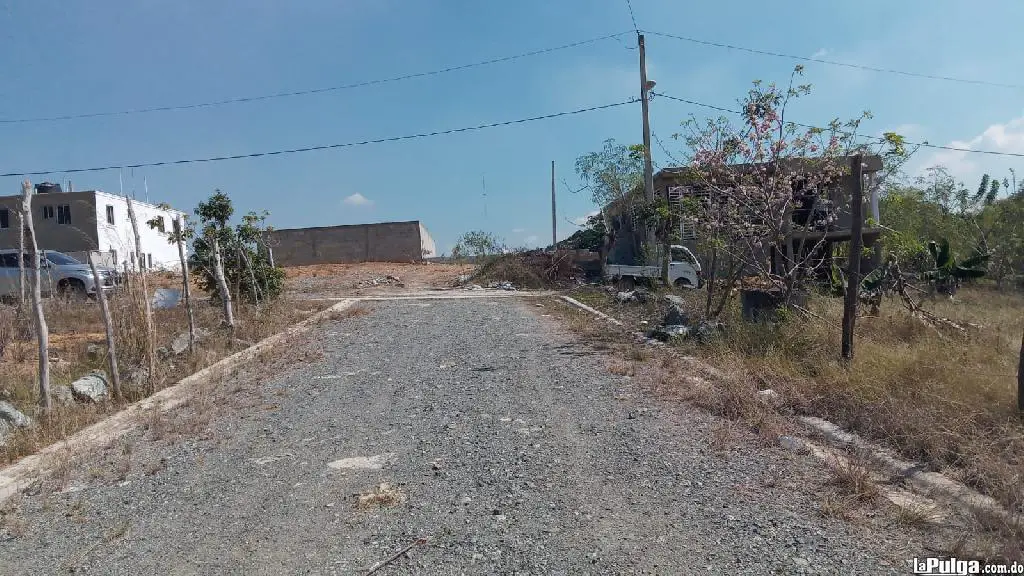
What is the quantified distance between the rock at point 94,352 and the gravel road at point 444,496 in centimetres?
319

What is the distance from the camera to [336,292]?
75.6ft

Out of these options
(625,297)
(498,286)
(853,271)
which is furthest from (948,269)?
(498,286)

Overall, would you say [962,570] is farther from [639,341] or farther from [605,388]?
[639,341]

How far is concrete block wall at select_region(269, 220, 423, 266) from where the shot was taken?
118ft

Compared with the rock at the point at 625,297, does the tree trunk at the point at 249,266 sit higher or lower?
higher

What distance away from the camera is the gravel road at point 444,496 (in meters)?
3.39

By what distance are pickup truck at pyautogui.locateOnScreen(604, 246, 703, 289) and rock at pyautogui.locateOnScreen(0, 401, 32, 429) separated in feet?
51.4

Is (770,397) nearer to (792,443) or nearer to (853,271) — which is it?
(792,443)

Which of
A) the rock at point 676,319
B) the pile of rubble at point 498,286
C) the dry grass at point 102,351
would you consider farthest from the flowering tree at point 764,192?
the pile of rubble at point 498,286

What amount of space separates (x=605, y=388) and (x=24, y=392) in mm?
6055

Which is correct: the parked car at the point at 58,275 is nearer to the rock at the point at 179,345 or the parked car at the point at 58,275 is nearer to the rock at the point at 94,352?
the rock at the point at 94,352

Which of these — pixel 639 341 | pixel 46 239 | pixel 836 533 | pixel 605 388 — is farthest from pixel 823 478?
pixel 46 239

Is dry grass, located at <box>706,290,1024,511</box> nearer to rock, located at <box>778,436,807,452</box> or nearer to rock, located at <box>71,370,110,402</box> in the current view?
rock, located at <box>778,436,807,452</box>

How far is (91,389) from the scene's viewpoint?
23.0ft
